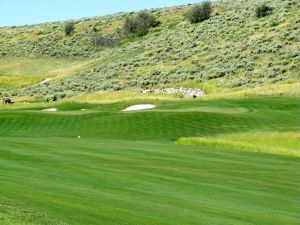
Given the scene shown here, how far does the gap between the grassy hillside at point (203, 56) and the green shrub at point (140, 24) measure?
174 cm

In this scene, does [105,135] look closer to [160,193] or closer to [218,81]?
[160,193]

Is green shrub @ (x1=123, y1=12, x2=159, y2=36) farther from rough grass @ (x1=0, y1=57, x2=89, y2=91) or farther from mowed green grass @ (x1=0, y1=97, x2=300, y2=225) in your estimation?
mowed green grass @ (x1=0, y1=97, x2=300, y2=225)

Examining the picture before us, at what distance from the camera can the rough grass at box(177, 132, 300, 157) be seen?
904 inches

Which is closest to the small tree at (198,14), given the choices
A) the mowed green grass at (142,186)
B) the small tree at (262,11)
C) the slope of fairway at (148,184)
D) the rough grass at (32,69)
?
the small tree at (262,11)

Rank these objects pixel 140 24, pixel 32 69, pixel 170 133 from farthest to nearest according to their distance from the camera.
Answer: pixel 140 24, pixel 32 69, pixel 170 133

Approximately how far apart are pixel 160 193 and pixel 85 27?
4444 inches

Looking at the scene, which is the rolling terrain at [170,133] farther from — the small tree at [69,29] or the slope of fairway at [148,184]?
the small tree at [69,29]

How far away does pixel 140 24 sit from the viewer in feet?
345

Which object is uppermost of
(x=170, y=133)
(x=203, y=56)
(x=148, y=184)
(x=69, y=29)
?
(x=69, y=29)

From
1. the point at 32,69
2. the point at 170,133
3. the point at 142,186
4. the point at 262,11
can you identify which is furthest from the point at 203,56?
the point at 142,186

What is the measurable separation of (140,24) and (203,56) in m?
33.9

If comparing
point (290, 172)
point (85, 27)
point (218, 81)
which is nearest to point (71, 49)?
point (85, 27)

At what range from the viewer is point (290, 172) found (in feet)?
51.9

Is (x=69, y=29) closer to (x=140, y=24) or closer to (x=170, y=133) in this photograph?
(x=140, y=24)
